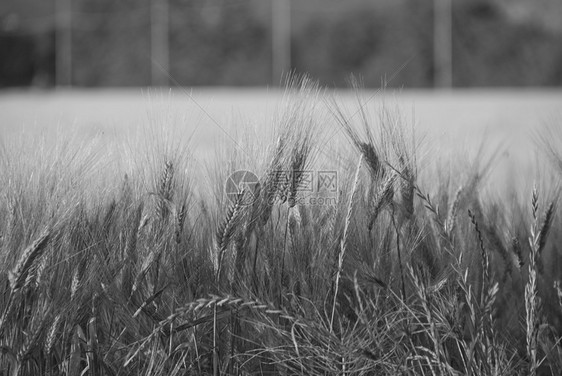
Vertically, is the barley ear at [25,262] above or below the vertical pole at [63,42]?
below

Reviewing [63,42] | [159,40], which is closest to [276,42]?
[159,40]

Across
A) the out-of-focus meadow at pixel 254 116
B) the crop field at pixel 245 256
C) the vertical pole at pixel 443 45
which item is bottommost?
the crop field at pixel 245 256

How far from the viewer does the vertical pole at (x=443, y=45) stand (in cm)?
1094

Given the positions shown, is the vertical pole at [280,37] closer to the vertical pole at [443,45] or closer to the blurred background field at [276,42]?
the blurred background field at [276,42]

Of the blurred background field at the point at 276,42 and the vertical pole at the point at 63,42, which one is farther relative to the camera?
the vertical pole at the point at 63,42

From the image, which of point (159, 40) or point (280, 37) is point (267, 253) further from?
point (159, 40)

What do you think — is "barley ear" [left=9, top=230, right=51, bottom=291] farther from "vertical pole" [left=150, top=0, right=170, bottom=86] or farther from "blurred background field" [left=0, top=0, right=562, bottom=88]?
"vertical pole" [left=150, top=0, right=170, bottom=86]

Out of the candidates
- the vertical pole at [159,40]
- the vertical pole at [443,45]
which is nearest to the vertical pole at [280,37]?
the vertical pole at [159,40]

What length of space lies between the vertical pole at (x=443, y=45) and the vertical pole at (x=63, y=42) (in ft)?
18.3

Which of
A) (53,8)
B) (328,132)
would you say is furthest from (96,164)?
(53,8)

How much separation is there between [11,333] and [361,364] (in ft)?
2.45

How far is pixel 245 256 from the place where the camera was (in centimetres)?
179

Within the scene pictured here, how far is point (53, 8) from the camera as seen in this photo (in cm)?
1370

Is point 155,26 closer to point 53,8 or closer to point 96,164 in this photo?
point 53,8
